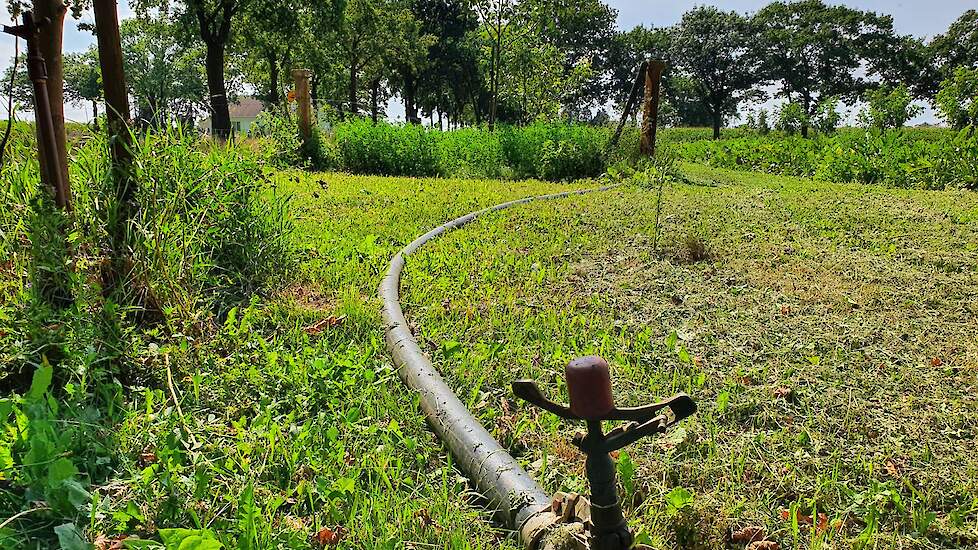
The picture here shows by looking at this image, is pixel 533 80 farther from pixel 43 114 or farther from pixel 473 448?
pixel 473 448

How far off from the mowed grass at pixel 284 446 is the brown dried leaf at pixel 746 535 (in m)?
0.58

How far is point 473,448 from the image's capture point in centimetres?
177

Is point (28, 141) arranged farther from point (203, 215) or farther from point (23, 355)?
point (23, 355)

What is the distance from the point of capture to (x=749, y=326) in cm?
289

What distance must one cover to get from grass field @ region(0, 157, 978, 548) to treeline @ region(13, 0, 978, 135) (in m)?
1.35

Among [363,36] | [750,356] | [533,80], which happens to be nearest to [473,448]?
[750,356]

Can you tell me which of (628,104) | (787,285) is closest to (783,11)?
(628,104)

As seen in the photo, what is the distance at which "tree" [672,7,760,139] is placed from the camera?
54.9 metres

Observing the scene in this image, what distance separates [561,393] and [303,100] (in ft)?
32.3

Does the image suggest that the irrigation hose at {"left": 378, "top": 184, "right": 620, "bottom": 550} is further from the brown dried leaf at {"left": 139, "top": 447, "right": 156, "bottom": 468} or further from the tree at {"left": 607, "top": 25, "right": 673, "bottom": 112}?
the tree at {"left": 607, "top": 25, "right": 673, "bottom": 112}

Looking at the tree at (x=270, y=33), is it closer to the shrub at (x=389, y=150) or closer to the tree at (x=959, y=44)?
the shrub at (x=389, y=150)

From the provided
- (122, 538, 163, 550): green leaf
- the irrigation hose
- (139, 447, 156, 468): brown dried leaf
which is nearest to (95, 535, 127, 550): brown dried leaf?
(122, 538, 163, 550): green leaf

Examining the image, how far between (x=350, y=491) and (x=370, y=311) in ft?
4.52

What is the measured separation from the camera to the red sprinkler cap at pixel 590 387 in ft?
3.32
